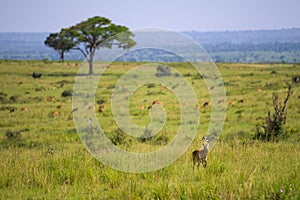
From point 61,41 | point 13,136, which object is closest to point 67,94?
point 13,136

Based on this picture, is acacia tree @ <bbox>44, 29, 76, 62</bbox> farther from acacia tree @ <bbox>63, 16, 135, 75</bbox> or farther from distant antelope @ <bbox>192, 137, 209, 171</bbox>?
distant antelope @ <bbox>192, 137, 209, 171</bbox>

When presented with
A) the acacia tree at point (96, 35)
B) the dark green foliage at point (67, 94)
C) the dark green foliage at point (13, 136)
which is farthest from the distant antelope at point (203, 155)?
the acacia tree at point (96, 35)

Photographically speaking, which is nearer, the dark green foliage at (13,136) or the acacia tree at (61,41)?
the dark green foliage at (13,136)

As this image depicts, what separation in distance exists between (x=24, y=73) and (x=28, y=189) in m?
40.5

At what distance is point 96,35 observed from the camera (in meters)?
48.1

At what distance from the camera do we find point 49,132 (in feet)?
53.8

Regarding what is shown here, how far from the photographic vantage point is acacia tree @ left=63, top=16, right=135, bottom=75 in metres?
47.8

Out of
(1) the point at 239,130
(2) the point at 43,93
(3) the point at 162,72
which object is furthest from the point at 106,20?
(1) the point at 239,130

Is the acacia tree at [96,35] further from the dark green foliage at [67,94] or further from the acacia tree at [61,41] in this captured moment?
the dark green foliage at [67,94]

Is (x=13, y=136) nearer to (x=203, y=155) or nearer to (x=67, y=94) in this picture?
(x=203, y=155)

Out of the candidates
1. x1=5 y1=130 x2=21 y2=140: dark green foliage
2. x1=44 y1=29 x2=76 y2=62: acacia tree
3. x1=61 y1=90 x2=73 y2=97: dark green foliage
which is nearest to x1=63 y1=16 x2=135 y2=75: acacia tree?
x1=44 y1=29 x2=76 y2=62: acacia tree

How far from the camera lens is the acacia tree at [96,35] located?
157ft

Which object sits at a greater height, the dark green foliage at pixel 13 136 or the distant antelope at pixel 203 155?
the distant antelope at pixel 203 155

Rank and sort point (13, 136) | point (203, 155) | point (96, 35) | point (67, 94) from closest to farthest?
1. point (203, 155)
2. point (13, 136)
3. point (67, 94)
4. point (96, 35)
